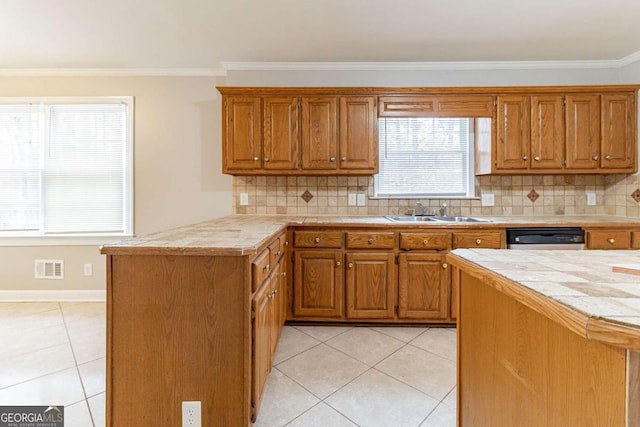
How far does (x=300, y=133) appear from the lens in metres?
2.87

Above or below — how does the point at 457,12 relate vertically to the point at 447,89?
above

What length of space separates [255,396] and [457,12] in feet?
9.15

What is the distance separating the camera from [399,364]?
209cm

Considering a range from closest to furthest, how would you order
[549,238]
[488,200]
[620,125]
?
[549,238] < [620,125] < [488,200]

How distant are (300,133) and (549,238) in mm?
2286

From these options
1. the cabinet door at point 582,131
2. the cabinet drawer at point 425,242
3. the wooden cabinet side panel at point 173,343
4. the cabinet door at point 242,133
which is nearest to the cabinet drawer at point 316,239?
the cabinet drawer at point 425,242

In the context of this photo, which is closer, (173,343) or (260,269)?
(173,343)

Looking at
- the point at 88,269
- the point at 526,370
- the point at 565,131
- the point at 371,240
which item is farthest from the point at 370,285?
the point at 88,269

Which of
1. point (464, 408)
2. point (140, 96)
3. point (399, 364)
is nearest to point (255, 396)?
point (464, 408)

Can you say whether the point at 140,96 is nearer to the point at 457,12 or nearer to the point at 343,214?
the point at 343,214

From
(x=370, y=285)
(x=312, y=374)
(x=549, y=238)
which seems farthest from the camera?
(x=370, y=285)

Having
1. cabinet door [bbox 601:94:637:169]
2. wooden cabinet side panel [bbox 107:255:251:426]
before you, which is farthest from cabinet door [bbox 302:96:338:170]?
cabinet door [bbox 601:94:637:169]

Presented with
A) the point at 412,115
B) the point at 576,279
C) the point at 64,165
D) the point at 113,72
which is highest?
the point at 113,72

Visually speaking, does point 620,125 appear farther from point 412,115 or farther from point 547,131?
point 412,115
